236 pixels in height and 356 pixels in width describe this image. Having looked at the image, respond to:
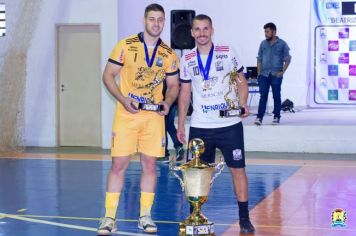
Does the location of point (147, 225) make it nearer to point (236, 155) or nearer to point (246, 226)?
point (246, 226)

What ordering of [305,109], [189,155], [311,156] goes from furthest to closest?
1. [305,109]
2. [311,156]
3. [189,155]

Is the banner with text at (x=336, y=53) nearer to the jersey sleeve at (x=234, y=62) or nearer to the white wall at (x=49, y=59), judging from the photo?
the white wall at (x=49, y=59)

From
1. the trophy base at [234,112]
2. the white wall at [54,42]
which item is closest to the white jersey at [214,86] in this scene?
the trophy base at [234,112]

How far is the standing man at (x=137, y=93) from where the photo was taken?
6.93 meters

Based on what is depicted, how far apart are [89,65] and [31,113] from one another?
59.1 inches

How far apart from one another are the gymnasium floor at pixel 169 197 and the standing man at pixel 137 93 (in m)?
0.62

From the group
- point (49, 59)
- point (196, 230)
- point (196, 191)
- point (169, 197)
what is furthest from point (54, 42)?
point (196, 230)

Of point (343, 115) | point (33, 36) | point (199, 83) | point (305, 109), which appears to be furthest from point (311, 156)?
point (199, 83)

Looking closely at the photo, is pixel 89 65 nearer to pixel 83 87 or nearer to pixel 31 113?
pixel 83 87

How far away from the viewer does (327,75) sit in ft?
59.6

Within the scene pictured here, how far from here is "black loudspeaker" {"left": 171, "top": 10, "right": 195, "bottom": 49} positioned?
45.9 feet

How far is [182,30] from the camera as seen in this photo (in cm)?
1406

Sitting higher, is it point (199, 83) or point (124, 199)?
point (199, 83)

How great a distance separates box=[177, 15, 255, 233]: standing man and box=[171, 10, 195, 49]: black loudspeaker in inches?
278
